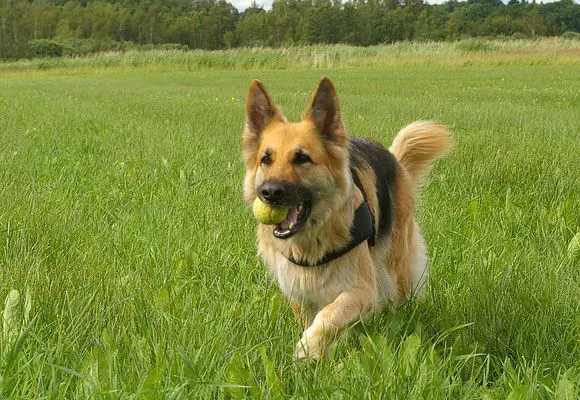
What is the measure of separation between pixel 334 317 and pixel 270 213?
0.54 metres

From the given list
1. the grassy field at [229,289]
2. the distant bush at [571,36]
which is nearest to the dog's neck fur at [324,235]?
the grassy field at [229,289]

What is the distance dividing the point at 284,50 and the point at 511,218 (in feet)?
117

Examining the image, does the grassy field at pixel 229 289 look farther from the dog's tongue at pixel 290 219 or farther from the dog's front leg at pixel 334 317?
the dog's tongue at pixel 290 219

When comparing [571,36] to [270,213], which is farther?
[571,36]

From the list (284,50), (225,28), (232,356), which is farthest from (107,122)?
(225,28)

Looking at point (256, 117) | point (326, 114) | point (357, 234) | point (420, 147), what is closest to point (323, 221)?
point (357, 234)

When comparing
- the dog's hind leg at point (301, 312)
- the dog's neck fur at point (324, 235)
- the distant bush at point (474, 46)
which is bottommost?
the distant bush at point (474, 46)

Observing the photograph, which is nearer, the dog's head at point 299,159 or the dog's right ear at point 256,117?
the dog's head at point 299,159

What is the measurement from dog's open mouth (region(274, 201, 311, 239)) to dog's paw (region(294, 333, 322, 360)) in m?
0.55

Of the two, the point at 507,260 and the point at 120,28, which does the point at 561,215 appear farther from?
the point at 120,28

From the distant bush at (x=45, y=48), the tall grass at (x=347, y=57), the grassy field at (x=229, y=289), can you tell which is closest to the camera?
the grassy field at (x=229, y=289)

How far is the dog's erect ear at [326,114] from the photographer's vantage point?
2871 millimetres

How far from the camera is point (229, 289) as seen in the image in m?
2.86

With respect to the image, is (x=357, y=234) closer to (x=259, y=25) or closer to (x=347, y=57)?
(x=347, y=57)
